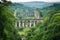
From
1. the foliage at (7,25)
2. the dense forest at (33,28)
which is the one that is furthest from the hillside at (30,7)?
the foliage at (7,25)

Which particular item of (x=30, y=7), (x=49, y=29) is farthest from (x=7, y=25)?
(x=49, y=29)

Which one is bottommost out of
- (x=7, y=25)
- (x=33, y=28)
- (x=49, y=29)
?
(x=33, y=28)

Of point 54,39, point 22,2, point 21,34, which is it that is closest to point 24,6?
point 22,2

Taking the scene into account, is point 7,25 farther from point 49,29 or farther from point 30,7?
point 49,29

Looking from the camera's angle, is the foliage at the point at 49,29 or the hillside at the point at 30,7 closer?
the foliage at the point at 49,29

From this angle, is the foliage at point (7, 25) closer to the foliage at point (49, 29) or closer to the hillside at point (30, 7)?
the hillside at point (30, 7)

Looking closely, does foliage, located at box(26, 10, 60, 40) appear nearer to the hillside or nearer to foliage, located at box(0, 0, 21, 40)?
the hillside

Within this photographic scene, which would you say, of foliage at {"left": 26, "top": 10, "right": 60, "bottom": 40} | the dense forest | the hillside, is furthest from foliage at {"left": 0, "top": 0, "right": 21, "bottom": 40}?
foliage at {"left": 26, "top": 10, "right": 60, "bottom": 40}

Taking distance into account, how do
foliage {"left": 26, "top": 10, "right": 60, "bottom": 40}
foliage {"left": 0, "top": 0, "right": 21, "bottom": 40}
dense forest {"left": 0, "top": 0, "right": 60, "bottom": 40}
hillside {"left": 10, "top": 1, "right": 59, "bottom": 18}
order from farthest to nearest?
hillside {"left": 10, "top": 1, "right": 59, "bottom": 18}, foliage {"left": 26, "top": 10, "right": 60, "bottom": 40}, dense forest {"left": 0, "top": 0, "right": 60, "bottom": 40}, foliage {"left": 0, "top": 0, "right": 21, "bottom": 40}

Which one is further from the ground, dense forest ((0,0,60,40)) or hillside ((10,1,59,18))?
hillside ((10,1,59,18))
